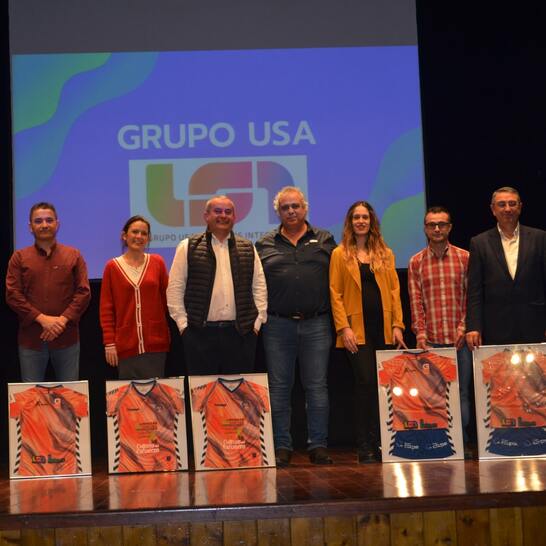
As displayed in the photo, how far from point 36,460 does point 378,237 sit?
85.2 inches

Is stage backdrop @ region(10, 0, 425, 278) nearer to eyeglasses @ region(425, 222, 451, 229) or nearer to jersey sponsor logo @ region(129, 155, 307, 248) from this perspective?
jersey sponsor logo @ region(129, 155, 307, 248)

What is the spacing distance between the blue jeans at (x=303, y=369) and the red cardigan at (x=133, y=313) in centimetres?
63

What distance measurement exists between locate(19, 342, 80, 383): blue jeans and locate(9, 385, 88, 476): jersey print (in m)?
0.33

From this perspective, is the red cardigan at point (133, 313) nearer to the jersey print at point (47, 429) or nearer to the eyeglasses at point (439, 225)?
the jersey print at point (47, 429)

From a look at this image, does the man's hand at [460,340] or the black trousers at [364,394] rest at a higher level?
the man's hand at [460,340]

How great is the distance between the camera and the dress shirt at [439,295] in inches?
180

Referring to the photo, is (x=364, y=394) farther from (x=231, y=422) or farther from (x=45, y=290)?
(x=45, y=290)

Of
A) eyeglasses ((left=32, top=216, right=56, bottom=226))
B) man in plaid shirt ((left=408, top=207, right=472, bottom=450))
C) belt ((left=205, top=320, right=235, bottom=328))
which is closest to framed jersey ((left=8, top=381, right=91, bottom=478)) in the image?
belt ((left=205, top=320, right=235, bottom=328))

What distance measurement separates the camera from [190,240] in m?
4.45

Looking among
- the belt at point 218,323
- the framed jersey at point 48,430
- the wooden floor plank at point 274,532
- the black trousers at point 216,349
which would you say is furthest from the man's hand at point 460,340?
the framed jersey at point 48,430

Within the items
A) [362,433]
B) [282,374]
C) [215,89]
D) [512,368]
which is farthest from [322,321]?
[215,89]

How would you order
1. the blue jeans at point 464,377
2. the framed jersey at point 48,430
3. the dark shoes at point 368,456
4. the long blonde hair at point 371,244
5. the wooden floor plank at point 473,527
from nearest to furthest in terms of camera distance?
1. the wooden floor plank at point 473,527
2. the framed jersey at point 48,430
3. the dark shoes at point 368,456
4. the long blonde hair at point 371,244
5. the blue jeans at point 464,377

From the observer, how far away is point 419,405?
4281mm

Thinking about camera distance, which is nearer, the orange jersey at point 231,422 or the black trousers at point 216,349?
the orange jersey at point 231,422
